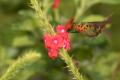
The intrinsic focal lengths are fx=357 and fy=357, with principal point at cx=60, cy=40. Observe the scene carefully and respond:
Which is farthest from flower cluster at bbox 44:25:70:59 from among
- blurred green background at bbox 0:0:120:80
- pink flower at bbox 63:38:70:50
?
blurred green background at bbox 0:0:120:80

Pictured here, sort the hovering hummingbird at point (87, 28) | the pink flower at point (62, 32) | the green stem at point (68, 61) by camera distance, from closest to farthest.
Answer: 1. the green stem at point (68, 61)
2. the pink flower at point (62, 32)
3. the hovering hummingbird at point (87, 28)

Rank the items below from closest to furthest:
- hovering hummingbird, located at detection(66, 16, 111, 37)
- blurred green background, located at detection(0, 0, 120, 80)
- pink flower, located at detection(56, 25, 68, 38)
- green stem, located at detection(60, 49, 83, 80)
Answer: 1. green stem, located at detection(60, 49, 83, 80)
2. pink flower, located at detection(56, 25, 68, 38)
3. hovering hummingbird, located at detection(66, 16, 111, 37)
4. blurred green background, located at detection(0, 0, 120, 80)

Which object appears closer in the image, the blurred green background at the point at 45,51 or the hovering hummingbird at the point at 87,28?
the hovering hummingbird at the point at 87,28

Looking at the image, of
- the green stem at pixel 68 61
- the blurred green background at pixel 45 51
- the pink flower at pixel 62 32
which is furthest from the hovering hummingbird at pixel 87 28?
the blurred green background at pixel 45 51

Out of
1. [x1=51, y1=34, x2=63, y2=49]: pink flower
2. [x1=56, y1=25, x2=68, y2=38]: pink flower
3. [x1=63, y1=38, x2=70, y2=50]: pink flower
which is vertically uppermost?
[x1=56, y1=25, x2=68, y2=38]: pink flower

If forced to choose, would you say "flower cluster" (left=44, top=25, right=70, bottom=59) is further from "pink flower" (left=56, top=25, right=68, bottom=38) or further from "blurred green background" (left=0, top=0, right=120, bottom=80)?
"blurred green background" (left=0, top=0, right=120, bottom=80)

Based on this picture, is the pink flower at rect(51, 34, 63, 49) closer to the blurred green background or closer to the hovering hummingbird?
the hovering hummingbird

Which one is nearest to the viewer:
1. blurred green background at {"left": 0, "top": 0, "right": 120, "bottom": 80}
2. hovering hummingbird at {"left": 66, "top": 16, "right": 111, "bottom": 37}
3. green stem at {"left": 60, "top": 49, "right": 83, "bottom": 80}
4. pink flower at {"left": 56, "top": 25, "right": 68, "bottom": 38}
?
green stem at {"left": 60, "top": 49, "right": 83, "bottom": 80}

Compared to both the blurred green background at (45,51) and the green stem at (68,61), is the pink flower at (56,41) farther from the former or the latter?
the blurred green background at (45,51)

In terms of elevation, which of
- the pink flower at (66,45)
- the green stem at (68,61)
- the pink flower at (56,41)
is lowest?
the green stem at (68,61)

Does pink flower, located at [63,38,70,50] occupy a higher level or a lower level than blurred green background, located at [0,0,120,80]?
higher

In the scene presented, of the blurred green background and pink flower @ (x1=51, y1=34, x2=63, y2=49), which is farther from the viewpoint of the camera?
the blurred green background

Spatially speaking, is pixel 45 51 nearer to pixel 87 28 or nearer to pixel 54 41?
pixel 87 28
